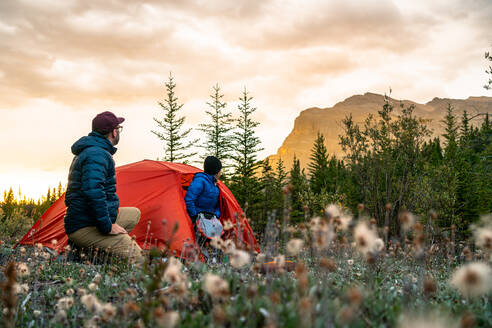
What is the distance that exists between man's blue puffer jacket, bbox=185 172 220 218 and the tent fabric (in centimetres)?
30

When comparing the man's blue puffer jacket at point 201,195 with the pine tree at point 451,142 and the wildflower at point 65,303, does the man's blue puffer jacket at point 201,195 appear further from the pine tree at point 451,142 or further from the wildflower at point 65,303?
the pine tree at point 451,142

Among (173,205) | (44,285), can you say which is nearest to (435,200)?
(173,205)

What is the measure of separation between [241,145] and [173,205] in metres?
23.5

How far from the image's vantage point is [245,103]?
34.0 metres

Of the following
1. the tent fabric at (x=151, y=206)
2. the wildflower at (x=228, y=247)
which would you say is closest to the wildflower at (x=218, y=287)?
the wildflower at (x=228, y=247)

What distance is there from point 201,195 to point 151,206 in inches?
45.2

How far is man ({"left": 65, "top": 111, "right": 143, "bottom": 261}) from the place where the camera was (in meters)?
5.32

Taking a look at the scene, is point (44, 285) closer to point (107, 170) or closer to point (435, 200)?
point (107, 170)

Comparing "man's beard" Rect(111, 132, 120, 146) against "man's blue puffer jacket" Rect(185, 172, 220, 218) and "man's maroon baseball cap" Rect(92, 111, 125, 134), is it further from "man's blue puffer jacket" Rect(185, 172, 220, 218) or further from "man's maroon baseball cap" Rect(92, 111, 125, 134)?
"man's blue puffer jacket" Rect(185, 172, 220, 218)

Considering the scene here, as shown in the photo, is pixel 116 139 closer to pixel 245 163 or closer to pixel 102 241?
pixel 102 241

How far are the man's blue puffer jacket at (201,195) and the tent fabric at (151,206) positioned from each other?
11.8 inches

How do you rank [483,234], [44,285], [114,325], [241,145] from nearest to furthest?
[483,234]
[114,325]
[44,285]
[241,145]

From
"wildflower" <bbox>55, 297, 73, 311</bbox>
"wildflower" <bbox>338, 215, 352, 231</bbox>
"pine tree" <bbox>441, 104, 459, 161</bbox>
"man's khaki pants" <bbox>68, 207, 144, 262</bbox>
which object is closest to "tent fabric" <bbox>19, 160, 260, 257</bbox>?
"man's khaki pants" <bbox>68, 207, 144, 262</bbox>

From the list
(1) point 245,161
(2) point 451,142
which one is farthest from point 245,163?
(2) point 451,142
